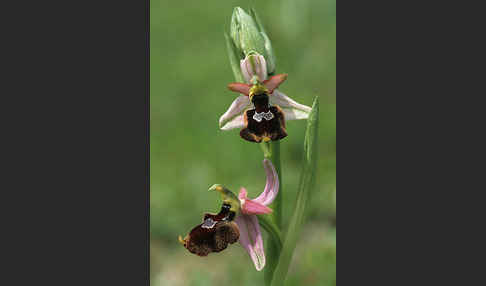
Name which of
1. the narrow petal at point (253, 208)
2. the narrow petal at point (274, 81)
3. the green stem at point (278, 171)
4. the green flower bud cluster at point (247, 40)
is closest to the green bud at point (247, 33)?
the green flower bud cluster at point (247, 40)

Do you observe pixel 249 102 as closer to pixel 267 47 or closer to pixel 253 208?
pixel 267 47

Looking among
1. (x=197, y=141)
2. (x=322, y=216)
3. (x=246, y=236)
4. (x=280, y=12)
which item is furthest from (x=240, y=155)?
(x=246, y=236)

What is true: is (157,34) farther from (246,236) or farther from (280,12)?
(246,236)

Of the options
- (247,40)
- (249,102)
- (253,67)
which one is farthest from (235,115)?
(247,40)

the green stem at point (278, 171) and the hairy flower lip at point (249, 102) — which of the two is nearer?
the hairy flower lip at point (249, 102)

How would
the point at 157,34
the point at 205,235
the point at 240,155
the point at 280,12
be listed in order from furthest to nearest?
1. the point at 240,155
2. the point at 280,12
3. the point at 157,34
4. the point at 205,235

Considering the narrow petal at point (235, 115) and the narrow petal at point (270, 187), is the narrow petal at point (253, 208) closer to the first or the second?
the narrow petal at point (270, 187)

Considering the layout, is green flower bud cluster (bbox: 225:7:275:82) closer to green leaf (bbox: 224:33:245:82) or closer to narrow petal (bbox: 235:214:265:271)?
green leaf (bbox: 224:33:245:82)
